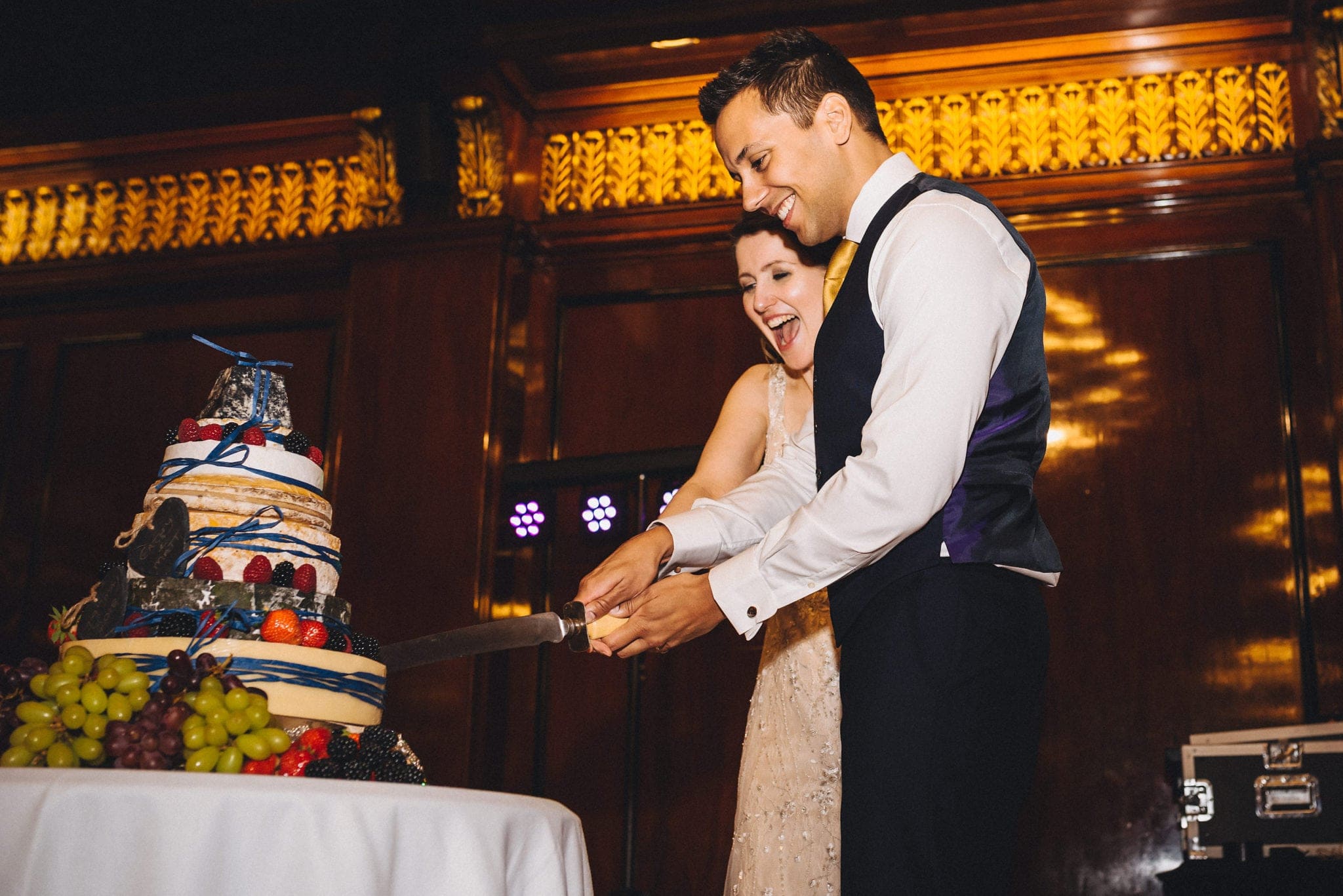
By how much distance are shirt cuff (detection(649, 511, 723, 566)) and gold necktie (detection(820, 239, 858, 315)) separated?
0.68m

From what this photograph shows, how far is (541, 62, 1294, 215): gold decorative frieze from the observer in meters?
4.09

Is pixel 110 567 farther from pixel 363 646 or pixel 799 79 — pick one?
pixel 799 79

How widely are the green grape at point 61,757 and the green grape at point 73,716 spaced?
0.02 metres

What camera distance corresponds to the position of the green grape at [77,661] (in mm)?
1321

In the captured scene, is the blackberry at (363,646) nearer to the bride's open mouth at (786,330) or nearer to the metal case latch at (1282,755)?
the bride's open mouth at (786,330)

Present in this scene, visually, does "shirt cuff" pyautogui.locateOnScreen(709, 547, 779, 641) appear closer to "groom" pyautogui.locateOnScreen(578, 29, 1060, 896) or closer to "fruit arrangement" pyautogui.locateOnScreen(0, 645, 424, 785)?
"groom" pyautogui.locateOnScreen(578, 29, 1060, 896)

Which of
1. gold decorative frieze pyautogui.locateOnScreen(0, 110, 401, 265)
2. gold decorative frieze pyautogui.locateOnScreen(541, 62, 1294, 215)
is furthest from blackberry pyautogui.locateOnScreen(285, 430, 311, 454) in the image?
gold decorative frieze pyautogui.locateOnScreen(0, 110, 401, 265)

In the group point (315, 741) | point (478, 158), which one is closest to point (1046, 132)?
point (478, 158)

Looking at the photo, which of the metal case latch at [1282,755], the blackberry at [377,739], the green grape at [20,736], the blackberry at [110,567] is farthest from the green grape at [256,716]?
the metal case latch at [1282,755]

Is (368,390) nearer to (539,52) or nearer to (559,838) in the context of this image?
(539,52)

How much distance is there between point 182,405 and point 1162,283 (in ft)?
11.8

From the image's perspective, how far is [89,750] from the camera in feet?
4.16

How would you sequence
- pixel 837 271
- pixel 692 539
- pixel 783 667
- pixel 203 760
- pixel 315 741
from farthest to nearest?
pixel 783 667 < pixel 692 539 < pixel 837 271 < pixel 315 741 < pixel 203 760

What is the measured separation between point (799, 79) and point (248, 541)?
1.01 meters
